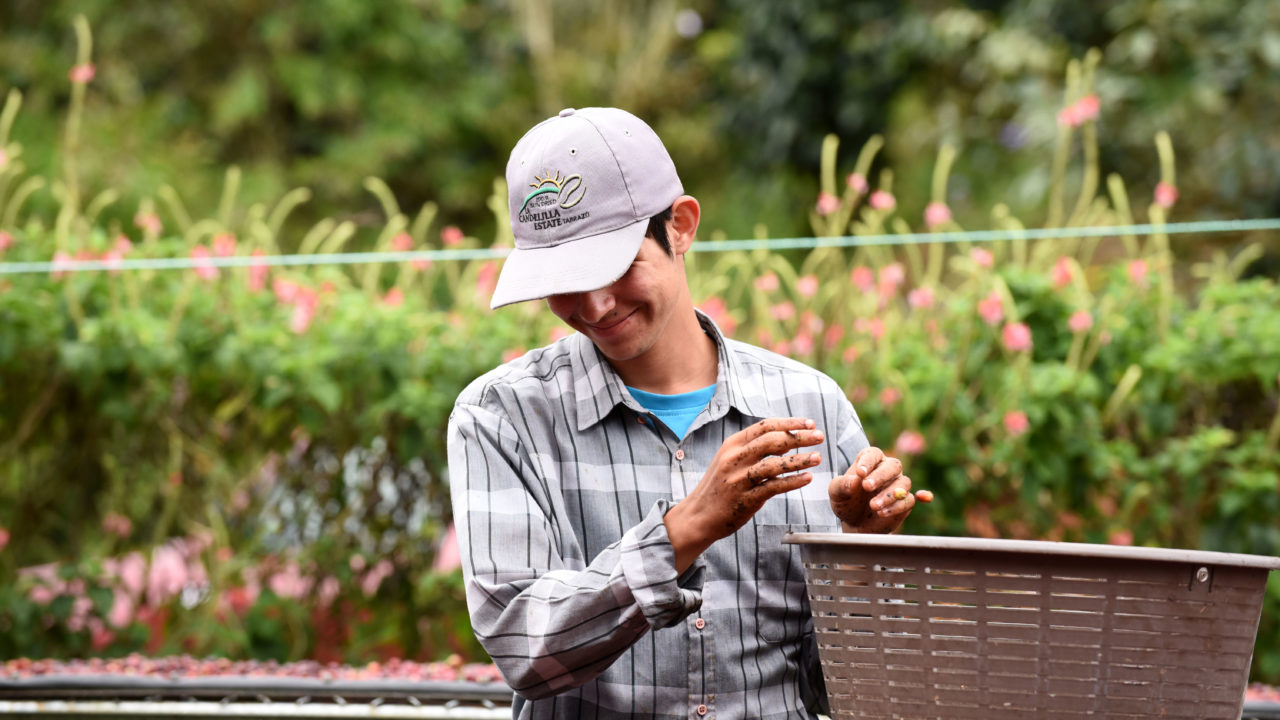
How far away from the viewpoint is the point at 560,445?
168 cm

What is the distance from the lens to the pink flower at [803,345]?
11.5 feet

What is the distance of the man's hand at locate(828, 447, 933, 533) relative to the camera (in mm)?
1462

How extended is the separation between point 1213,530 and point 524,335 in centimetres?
180

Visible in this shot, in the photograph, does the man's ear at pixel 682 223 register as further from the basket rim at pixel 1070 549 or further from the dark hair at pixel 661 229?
the basket rim at pixel 1070 549

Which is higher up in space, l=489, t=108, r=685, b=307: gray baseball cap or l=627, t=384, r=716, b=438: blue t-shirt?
l=489, t=108, r=685, b=307: gray baseball cap

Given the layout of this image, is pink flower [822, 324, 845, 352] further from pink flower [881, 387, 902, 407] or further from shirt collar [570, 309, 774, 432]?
shirt collar [570, 309, 774, 432]

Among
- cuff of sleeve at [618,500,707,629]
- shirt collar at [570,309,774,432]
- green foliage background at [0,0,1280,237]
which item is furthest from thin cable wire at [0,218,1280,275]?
green foliage background at [0,0,1280,237]

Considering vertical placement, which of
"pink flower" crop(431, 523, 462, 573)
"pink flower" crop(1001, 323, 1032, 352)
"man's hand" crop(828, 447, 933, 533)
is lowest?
"pink flower" crop(431, 523, 462, 573)

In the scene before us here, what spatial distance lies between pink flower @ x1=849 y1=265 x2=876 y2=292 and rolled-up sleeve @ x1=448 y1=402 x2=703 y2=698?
2126 mm

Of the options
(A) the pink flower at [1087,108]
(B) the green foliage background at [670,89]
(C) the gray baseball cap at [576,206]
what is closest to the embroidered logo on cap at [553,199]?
(C) the gray baseball cap at [576,206]

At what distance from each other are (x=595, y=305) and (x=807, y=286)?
6.81ft

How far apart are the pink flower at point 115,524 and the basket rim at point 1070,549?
2975mm

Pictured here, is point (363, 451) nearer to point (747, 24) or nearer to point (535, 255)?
point (535, 255)

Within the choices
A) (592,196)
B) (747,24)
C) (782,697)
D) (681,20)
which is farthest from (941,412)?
(681,20)
